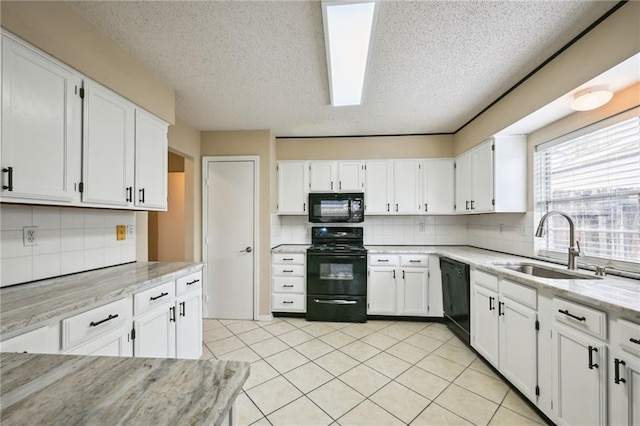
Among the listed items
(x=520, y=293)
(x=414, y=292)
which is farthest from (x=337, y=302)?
(x=520, y=293)

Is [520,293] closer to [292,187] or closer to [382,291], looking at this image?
[382,291]

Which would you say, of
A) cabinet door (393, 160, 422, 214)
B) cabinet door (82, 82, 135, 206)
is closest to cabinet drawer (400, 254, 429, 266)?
cabinet door (393, 160, 422, 214)

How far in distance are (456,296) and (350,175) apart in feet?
6.62

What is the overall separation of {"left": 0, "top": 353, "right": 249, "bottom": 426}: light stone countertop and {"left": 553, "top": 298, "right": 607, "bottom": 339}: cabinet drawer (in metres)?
1.72

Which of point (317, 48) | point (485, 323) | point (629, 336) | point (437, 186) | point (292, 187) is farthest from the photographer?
point (292, 187)

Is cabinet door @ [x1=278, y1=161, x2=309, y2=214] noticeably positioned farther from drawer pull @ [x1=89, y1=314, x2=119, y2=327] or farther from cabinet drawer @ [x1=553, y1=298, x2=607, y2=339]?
cabinet drawer @ [x1=553, y1=298, x2=607, y2=339]

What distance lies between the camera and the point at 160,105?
2232 mm

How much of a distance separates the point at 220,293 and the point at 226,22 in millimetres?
3010

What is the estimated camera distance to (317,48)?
1.82 meters

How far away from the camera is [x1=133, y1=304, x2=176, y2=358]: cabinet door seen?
5.34 ft

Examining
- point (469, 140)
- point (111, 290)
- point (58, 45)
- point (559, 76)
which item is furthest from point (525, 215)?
point (58, 45)

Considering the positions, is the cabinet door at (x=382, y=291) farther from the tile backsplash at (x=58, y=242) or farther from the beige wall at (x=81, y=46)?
the beige wall at (x=81, y=46)

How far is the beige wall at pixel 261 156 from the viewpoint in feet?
11.1

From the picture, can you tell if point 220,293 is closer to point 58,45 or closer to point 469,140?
point 58,45
